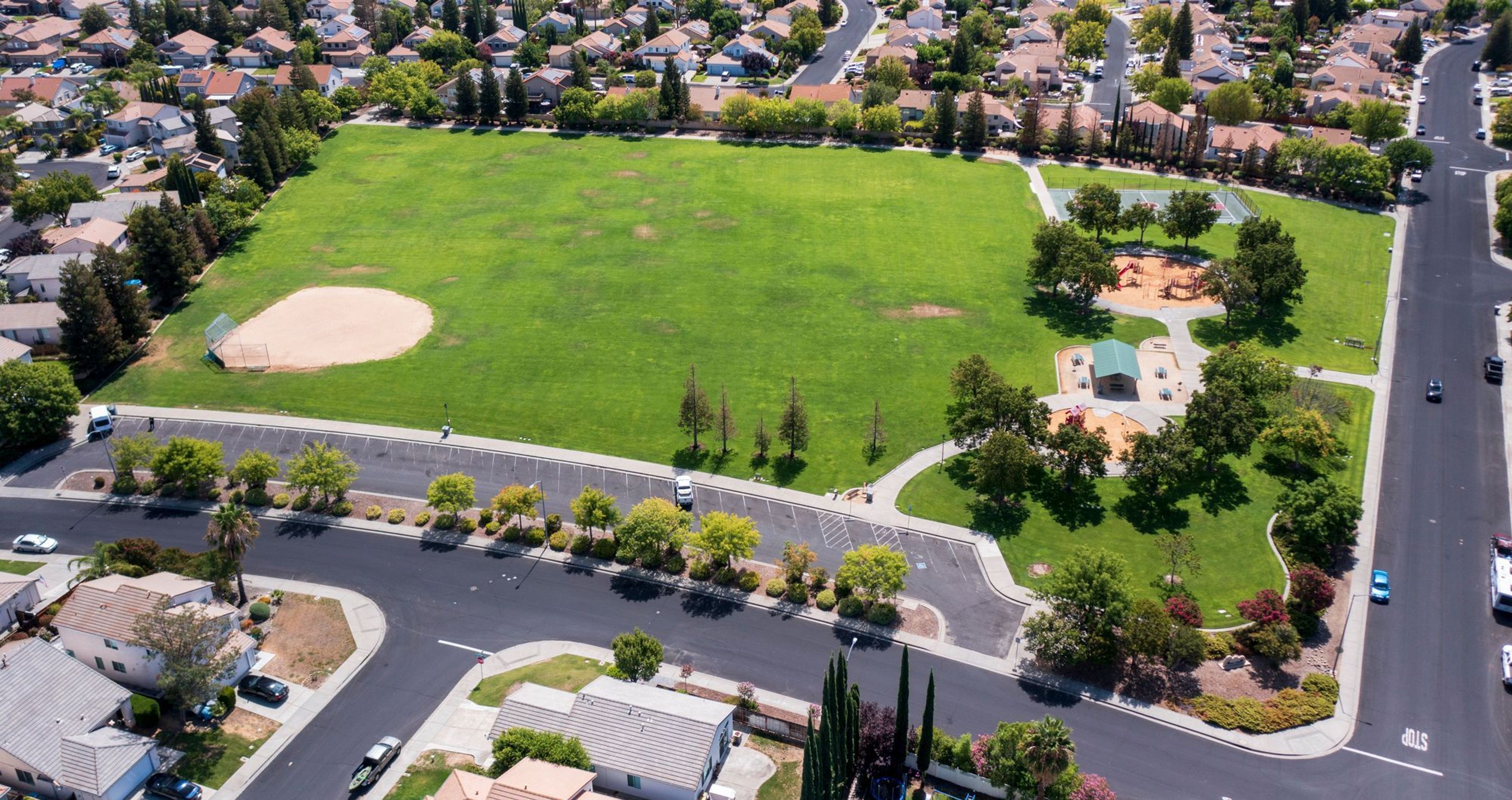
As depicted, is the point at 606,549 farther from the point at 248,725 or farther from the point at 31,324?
the point at 31,324

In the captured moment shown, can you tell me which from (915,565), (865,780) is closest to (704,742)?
(865,780)

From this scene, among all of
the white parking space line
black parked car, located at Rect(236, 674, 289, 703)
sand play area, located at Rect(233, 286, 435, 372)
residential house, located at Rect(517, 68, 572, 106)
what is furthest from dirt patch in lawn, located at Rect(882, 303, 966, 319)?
residential house, located at Rect(517, 68, 572, 106)

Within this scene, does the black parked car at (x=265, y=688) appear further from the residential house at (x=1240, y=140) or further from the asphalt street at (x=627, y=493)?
the residential house at (x=1240, y=140)

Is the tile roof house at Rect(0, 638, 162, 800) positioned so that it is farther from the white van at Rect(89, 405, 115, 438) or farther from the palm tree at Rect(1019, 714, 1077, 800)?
the palm tree at Rect(1019, 714, 1077, 800)

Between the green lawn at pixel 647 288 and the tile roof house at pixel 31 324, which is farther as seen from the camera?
the tile roof house at pixel 31 324

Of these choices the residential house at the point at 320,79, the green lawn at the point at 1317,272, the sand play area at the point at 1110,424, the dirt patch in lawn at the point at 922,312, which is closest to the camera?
the sand play area at the point at 1110,424

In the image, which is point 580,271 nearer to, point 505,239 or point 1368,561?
point 505,239

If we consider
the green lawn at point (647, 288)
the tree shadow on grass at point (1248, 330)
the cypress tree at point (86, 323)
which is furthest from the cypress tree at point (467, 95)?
the tree shadow on grass at point (1248, 330)
